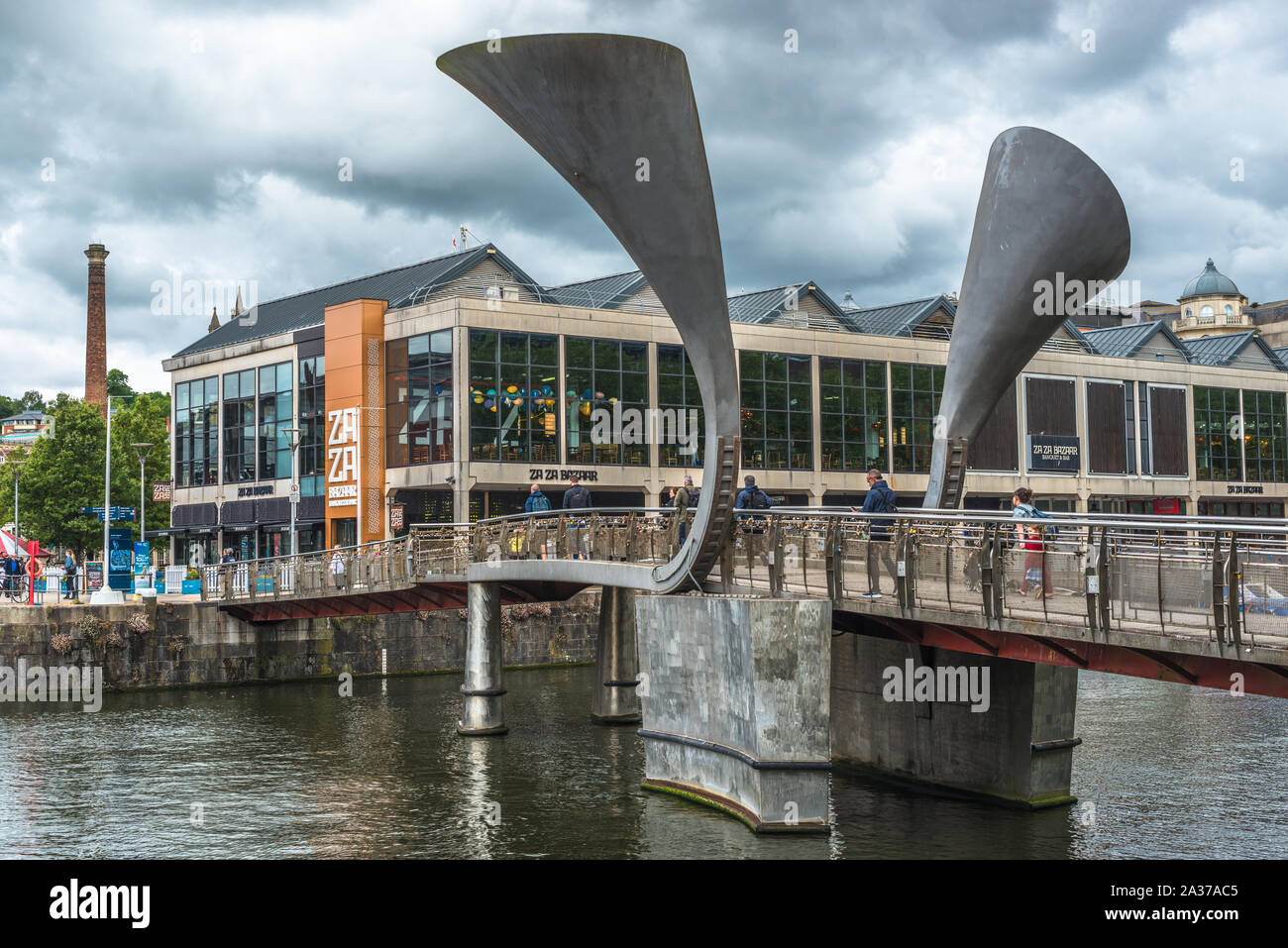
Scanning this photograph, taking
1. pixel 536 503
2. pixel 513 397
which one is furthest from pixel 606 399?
pixel 536 503

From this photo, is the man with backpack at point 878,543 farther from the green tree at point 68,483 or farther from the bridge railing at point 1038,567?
the green tree at point 68,483

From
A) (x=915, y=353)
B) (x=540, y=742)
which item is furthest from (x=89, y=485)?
Answer: (x=540, y=742)

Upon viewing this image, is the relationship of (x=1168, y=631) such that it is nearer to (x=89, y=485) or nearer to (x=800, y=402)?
(x=800, y=402)

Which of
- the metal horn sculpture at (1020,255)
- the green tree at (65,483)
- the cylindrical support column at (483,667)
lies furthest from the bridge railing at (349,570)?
the green tree at (65,483)

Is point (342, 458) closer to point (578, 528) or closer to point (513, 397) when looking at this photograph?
point (513, 397)

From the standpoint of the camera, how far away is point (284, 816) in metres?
22.1

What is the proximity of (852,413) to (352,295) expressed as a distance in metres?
22.9

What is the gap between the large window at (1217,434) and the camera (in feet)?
242

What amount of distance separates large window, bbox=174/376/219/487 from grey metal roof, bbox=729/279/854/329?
24440 mm

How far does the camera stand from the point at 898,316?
69062 mm

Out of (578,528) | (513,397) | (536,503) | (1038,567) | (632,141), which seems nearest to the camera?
(1038,567)

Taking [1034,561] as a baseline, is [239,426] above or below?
above

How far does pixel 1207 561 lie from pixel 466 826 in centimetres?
1185

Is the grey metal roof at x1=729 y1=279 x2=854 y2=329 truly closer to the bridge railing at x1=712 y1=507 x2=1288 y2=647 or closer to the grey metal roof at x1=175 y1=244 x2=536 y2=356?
the grey metal roof at x1=175 y1=244 x2=536 y2=356
